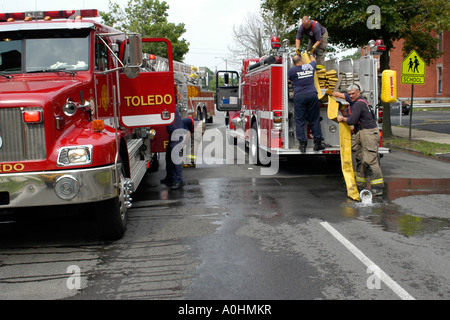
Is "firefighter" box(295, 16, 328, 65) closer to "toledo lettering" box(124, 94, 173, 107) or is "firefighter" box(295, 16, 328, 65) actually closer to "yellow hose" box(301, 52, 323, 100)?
"yellow hose" box(301, 52, 323, 100)

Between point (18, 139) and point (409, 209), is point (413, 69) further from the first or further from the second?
point (18, 139)

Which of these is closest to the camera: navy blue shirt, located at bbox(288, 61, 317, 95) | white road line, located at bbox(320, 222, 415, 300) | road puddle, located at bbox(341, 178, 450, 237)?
white road line, located at bbox(320, 222, 415, 300)

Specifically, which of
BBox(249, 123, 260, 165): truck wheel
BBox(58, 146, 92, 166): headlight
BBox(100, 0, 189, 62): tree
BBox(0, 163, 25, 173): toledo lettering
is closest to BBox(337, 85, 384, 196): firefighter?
BBox(249, 123, 260, 165): truck wheel

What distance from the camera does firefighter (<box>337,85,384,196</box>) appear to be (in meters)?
8.38

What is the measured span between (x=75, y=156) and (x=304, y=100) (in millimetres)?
6041

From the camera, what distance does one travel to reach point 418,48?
17875mm

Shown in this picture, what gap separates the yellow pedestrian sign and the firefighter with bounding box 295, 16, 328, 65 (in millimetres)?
5884

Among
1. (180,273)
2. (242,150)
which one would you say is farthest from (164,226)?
(242,150)

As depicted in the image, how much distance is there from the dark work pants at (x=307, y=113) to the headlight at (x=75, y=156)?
5933mm

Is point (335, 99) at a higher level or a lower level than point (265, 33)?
lower

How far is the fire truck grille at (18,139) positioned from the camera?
5.18 m

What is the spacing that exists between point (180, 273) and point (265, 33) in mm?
40419

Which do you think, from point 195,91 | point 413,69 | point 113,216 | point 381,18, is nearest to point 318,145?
point 113,216
